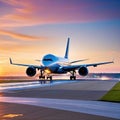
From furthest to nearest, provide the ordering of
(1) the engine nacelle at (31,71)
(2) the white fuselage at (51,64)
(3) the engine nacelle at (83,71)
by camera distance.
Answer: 1. (3) the engine nacelle at (83,71)
2. (1) the engine nacelle at (31,71)
3. (2) the white fuselage at (51,64)

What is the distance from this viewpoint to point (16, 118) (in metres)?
13.9

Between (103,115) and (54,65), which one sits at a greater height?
(54,65)

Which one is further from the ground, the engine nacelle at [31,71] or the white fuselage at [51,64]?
the white fuselage at [51,64]

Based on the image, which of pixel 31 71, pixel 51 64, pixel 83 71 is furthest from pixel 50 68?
pixel 83 71

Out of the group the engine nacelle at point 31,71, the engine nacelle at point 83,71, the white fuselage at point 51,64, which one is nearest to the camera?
the white fuselage at point 51,64

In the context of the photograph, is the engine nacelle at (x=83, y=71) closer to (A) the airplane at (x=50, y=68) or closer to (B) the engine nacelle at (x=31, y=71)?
(A) the airplane at (x=50, y=68)

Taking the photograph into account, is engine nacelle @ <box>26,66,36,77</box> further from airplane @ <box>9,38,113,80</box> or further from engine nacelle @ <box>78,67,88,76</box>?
engine nacelle @ <box>78,67,88,76</box>

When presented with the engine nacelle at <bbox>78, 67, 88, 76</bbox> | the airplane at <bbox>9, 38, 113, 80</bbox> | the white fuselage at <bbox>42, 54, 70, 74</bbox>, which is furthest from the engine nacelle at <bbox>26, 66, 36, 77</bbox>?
the engine nacelle at <bbox>78, 67, 88, 76</bbox>

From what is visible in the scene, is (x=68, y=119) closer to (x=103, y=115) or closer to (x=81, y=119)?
(x=81, y=119)

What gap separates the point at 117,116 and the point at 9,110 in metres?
5.20

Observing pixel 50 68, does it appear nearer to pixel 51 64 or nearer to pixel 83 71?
pixel 51 64

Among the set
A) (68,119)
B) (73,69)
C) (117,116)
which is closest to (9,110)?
(68,119)

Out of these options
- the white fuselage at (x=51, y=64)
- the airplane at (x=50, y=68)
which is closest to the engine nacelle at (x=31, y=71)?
the airplane at (x=50, y=68)

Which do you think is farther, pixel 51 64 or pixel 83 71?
pixel 83 71
